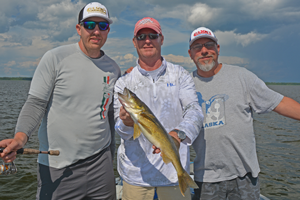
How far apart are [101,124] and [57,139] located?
78cm

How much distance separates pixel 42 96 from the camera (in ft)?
11.9

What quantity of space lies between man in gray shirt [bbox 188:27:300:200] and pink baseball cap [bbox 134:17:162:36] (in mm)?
877

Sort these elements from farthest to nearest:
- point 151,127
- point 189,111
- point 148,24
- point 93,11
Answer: point 93,11 < point 148,24 < point 189,111 < point 151,127

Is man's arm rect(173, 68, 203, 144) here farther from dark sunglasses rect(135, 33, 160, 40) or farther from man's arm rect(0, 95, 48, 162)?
man's arm rect(0, 95, 48, 162)

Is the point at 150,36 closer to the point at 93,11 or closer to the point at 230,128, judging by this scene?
the point at 93,11

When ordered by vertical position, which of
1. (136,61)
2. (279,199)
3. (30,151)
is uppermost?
(136,61)

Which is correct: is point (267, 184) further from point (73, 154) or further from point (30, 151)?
point (30, 151)

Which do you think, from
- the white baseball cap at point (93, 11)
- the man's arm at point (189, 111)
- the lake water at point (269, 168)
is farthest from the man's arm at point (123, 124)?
the lake water at point (269, 168)

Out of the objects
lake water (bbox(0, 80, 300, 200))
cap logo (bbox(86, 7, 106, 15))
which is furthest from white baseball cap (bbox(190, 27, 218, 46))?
lake water (bbox(0, 80, 300, 200))

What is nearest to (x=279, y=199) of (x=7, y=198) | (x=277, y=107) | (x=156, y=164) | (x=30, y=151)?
(x=277, y=107)

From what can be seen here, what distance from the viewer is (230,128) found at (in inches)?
158

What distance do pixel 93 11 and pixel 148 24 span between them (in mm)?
1081

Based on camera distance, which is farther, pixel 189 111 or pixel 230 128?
pixel 230 128

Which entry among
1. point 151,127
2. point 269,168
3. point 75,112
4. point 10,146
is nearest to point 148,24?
point 151,127
